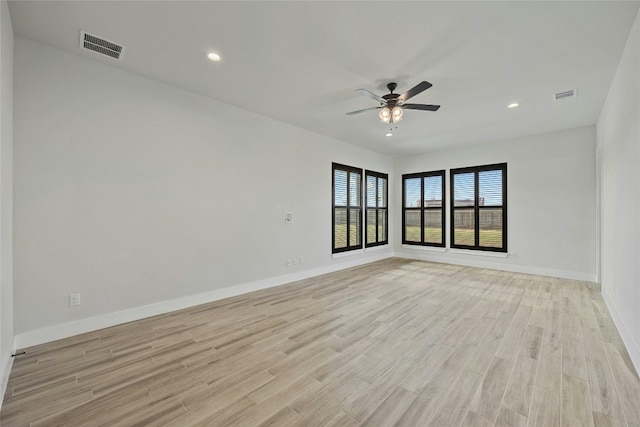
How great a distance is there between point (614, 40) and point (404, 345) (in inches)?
142

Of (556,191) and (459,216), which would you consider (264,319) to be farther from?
(556,191)

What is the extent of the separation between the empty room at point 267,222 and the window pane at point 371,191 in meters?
2.39

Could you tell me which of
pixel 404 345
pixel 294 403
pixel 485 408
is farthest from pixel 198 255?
pixel 485 408

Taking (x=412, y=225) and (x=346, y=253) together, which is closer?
(x=346, y=253)

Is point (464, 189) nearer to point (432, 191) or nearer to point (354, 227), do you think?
point (432, 191)

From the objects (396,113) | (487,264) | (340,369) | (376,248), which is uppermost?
(396,113)

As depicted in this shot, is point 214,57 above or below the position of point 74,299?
above

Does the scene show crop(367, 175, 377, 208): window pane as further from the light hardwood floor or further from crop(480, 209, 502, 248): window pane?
the light hardwood floor

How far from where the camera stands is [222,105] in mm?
4172

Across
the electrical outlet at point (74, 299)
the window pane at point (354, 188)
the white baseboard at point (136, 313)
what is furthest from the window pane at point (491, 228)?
the electrical outlet at point (74, 299)

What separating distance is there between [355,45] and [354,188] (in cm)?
424

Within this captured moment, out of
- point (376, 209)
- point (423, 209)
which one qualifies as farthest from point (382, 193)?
point (423, 209)

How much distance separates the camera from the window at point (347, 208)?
247 inches

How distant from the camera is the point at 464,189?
6816mm
